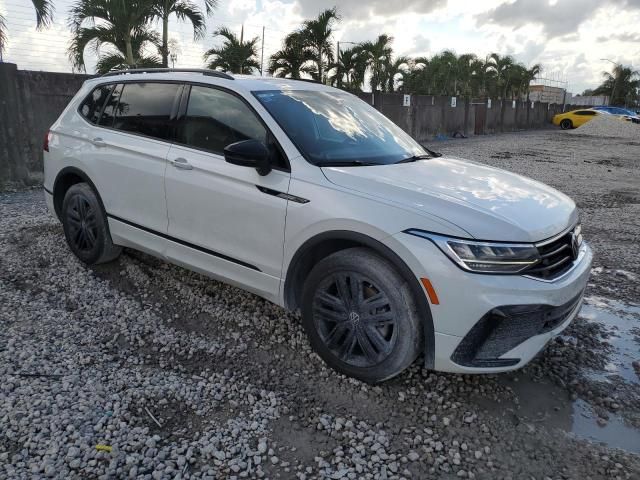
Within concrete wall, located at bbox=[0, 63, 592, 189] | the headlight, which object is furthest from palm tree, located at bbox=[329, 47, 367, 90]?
the headlight

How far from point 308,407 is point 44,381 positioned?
1588mm

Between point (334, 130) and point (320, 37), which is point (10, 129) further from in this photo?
point (320, 37)

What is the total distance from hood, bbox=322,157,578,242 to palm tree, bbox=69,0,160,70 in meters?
12.3

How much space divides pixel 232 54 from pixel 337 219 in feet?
56.3

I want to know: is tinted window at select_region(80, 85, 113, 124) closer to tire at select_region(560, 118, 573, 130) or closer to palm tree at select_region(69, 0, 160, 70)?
palm tree at select_region(69, 0, 160, 70)

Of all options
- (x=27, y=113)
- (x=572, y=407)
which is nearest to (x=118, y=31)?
(x=27, y=113)

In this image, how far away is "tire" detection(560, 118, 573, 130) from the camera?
36750 mm

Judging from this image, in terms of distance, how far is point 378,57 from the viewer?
25.7m

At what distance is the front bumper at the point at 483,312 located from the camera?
2.63 metres

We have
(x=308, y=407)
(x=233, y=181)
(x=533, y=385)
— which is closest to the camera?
(x=308, y=407)

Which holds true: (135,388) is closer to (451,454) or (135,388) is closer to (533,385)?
(451,454)

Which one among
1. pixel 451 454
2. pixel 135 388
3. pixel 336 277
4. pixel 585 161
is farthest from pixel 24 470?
pixel 585 161

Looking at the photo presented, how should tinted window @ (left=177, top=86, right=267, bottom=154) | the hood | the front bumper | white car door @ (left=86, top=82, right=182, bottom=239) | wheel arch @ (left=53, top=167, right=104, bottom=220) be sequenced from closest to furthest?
the front bumper → the hood → tinted window @ (left=177, top=86, right=267, bottom=154) → white car door @ (left=86, top=82, right=182, bottom=239) → wheel arch @ (left=53, top=167, right=104, bottom=220)

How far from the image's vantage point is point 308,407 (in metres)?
2.96
